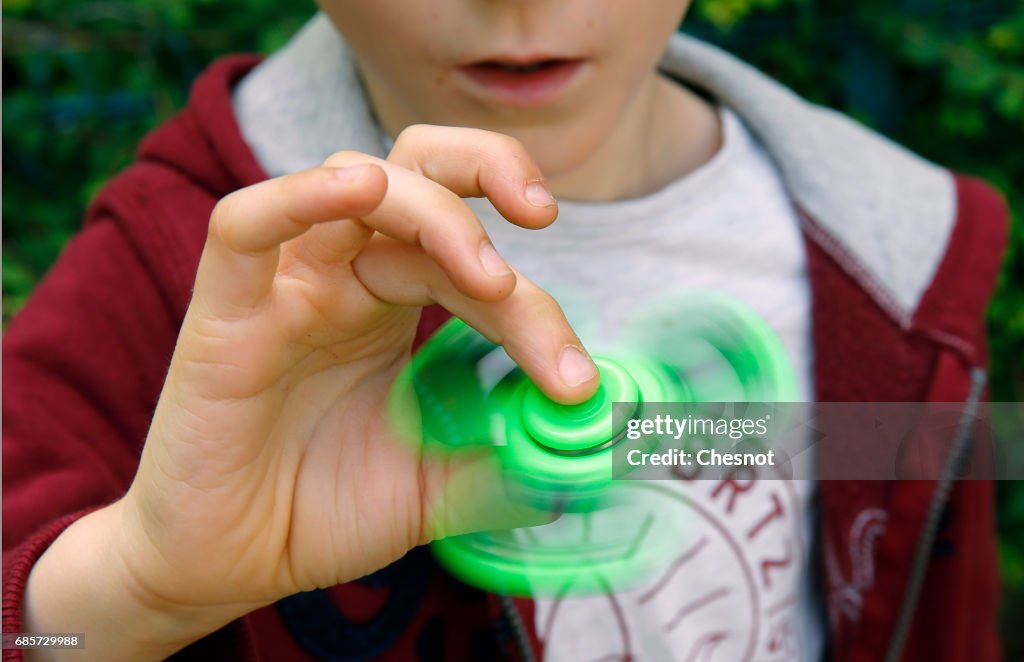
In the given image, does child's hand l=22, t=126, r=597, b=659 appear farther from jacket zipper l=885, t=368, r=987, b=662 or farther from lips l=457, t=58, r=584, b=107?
jacket zipper l=885, t=368, r=987, b=662

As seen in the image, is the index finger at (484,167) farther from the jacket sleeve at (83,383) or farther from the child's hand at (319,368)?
the jacket sleeve at (83,383)

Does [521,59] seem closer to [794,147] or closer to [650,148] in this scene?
[650,148]

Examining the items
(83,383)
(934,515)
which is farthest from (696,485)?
(83,383)

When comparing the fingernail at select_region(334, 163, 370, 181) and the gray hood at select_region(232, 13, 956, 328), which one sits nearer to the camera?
the fingernail at select_region(334, 163, 370, 181)

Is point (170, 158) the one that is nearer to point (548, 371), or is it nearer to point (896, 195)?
point (548, 371)

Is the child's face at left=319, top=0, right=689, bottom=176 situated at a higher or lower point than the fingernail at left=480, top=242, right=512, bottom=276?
higher

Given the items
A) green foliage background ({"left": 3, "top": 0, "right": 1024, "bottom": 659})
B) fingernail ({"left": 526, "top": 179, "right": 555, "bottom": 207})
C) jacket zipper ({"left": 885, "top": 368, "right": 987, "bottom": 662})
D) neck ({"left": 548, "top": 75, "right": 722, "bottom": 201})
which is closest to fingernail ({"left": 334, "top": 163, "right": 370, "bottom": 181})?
fingernail ({"left": 526, "top": 179, "right": 555, "bottom": 207})

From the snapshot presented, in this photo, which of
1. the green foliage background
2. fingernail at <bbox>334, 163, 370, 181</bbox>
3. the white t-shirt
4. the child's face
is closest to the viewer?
fingernail at <bbox>334, 163, 370, 181</bbox>
